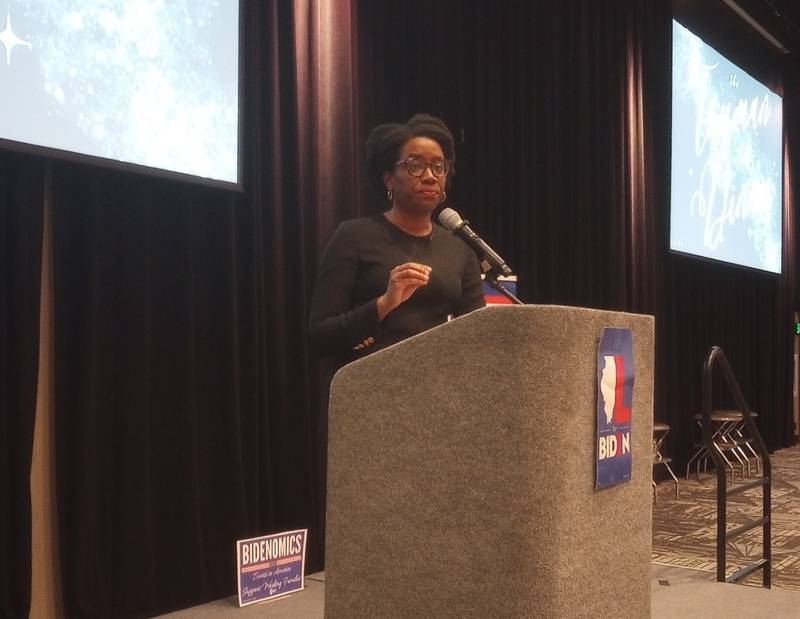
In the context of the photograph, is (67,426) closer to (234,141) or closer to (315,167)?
(234,141)

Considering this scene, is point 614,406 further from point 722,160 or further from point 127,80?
point 722,160

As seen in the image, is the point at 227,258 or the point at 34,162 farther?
the point at 227,258

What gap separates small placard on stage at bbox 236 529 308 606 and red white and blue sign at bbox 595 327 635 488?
1.46 meters

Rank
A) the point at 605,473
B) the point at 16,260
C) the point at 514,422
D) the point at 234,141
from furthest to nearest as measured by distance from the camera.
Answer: the point at 234,141
the point at 16,260
the point at 605,473
the point at 514,422

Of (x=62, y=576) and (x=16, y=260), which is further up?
(x=16, y=260)

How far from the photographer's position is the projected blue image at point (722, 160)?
635 cm

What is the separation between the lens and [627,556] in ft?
4.30

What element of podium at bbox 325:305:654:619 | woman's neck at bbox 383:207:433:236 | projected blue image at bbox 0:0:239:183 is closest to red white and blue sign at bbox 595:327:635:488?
podium at bbox 325:305:654:619

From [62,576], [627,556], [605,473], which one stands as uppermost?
[605,473]

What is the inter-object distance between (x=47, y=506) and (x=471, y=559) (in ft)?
6.09

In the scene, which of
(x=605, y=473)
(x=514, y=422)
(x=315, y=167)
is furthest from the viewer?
(x=315, y=167)

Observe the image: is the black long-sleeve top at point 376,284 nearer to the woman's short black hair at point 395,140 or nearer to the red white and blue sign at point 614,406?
the woman's short black hair at point 395,140

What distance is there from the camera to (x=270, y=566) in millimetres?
2613

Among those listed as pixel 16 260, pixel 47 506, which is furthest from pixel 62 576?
pixel 16 260
